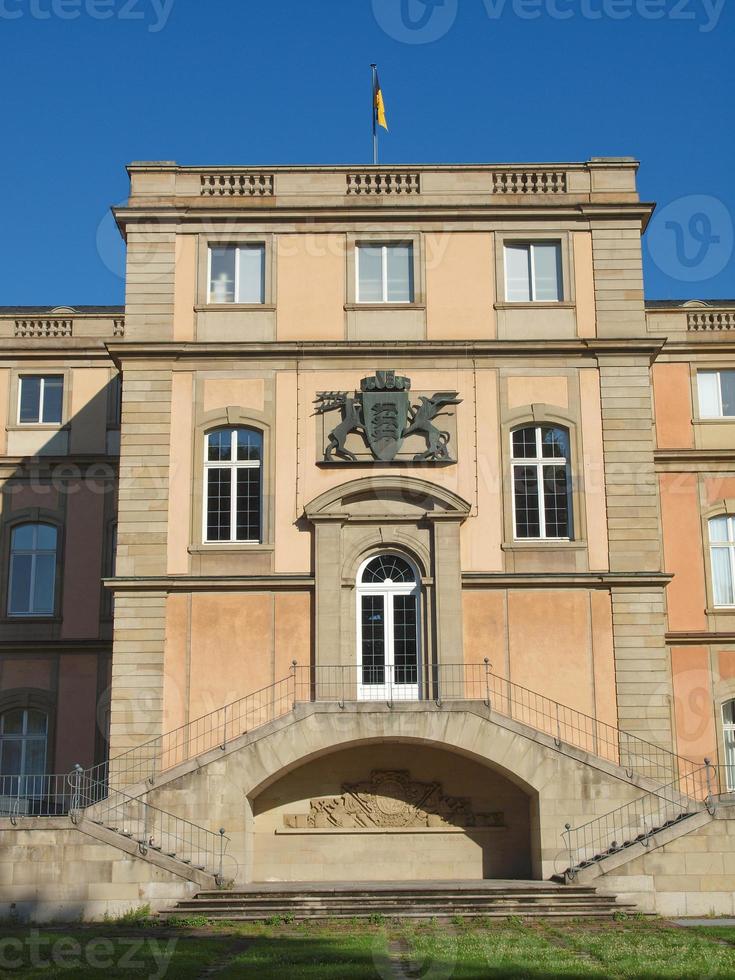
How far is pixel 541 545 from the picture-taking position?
92.7 feet

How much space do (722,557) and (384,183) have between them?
42.5ft

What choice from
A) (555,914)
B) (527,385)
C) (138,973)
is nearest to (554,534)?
(527,385)

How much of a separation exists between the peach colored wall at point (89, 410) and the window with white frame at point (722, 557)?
639 inches

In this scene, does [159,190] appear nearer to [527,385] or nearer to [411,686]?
[527,385]

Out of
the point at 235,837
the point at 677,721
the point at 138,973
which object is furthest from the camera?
the point at 677,721

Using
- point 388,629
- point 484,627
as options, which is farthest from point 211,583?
point 484,627

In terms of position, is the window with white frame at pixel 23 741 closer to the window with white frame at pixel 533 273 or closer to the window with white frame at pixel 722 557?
the window with white frame at pixel 533 273

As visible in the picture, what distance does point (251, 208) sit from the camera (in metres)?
30.1

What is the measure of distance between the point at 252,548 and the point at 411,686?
434cm

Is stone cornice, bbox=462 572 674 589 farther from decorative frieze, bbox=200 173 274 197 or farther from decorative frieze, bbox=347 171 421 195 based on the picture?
decorative frieze, bbox=200 173 274 197

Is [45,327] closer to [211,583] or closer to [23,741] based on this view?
[23,741]

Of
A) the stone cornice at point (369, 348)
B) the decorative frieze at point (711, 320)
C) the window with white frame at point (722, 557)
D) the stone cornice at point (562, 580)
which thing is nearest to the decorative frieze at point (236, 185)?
Answer: the stone cornice at point (369, 348)

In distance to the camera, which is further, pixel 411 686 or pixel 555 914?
pixel 411 686

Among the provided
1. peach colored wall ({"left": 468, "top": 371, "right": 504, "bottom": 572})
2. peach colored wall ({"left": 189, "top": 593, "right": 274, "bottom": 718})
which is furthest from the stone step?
peach colored wall ({"left": 468, "top": 371, "right": 504, "bottom": 572})
